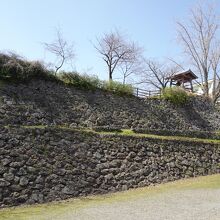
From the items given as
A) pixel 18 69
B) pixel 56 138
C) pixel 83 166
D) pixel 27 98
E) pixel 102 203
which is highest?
pixel 18 69

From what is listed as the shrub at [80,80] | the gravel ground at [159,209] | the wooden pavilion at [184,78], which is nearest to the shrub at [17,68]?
the shrub at [80,80]

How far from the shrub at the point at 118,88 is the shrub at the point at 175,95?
10.3 ft

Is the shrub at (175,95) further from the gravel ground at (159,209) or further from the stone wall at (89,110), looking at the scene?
the gravel ground at (159,209)

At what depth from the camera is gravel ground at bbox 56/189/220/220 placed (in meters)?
8.60

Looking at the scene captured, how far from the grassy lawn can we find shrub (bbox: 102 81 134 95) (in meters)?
7.99

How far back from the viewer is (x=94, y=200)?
36.4 ft

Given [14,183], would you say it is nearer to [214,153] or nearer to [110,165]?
[110,165]

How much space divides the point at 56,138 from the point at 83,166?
58.9 inches

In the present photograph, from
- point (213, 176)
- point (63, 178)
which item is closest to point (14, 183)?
point (63, 178)

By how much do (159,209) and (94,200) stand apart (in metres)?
2.40

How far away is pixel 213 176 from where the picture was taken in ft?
53.4

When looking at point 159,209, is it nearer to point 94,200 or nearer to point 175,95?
point 94,200

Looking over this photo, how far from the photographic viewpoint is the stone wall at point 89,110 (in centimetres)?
1595

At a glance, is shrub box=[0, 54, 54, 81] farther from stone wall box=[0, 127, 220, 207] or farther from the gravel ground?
the gravel ground
